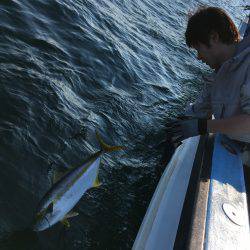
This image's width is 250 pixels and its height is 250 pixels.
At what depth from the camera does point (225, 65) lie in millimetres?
5031

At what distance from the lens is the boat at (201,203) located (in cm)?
352

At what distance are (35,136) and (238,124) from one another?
114 inches

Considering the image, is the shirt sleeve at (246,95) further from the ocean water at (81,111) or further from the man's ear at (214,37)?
the ocean water at (81,111)

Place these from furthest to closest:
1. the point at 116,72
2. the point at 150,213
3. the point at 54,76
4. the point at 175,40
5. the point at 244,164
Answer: the point at 175,40 < the point at 116,72 < the point at 54,76 < the point at 244,164 < the point at 150,213

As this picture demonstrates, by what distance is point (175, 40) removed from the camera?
15.1 meters

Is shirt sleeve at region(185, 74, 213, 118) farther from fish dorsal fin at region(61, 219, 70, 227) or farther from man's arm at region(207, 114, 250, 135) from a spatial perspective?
fish dorsal fin at region(61, 219, 70, 227)

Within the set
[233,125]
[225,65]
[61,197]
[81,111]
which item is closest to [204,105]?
[225,65]

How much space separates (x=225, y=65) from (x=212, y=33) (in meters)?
0.41

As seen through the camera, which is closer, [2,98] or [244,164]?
[244,164]

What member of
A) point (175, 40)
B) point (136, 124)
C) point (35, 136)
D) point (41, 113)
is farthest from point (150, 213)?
point (175, 40)

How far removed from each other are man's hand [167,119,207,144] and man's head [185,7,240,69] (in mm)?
842

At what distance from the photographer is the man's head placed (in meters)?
4.88

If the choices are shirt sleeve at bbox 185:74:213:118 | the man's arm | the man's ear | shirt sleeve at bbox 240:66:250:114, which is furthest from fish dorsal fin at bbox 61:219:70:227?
the man's ear

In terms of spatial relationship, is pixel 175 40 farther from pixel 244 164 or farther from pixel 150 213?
pixel 150 213
